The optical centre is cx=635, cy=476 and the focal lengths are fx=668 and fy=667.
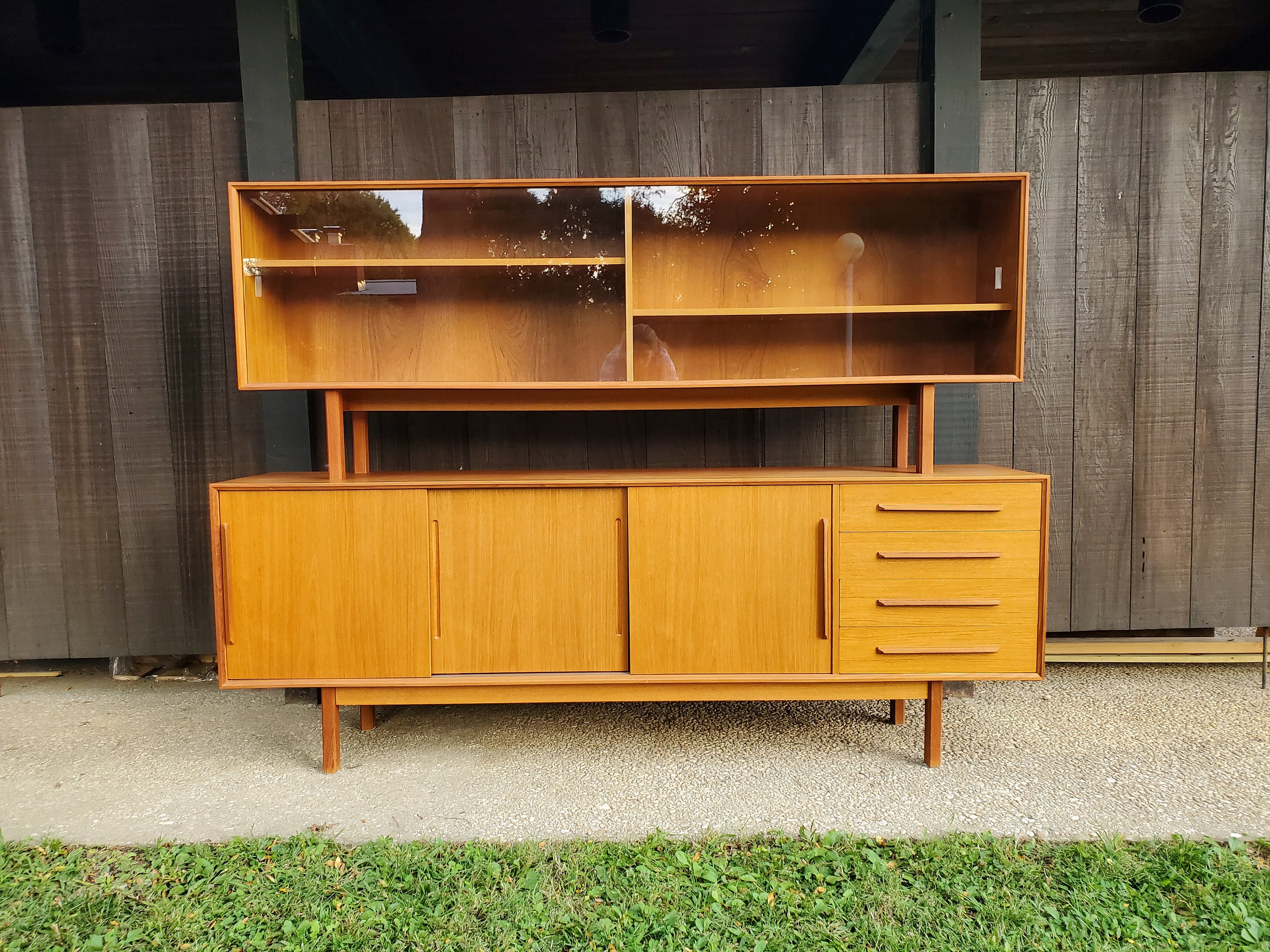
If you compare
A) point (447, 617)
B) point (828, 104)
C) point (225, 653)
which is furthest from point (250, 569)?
point (828, 104)

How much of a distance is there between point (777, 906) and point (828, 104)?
8.30 feet

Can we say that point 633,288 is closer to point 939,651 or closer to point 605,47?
point 939,651

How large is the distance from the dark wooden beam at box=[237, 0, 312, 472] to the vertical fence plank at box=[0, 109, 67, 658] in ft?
2.81

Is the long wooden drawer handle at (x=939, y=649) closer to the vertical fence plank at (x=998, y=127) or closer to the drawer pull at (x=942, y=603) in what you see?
the drawer pull at (x=942, y=603)

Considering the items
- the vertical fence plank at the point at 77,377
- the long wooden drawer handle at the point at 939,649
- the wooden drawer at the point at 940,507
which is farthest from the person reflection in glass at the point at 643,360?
the vertical fence plank at the point at 77,377

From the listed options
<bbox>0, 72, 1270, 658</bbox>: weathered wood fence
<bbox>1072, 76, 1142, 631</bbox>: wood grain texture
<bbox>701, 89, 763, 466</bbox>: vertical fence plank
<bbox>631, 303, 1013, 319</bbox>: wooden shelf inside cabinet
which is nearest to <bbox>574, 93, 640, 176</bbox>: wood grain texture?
<bbox>0, 72, 1270, 658</bbox>: weathered wood fence

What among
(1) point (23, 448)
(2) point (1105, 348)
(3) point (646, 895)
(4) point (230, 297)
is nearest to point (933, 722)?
(3) point (646, 895)

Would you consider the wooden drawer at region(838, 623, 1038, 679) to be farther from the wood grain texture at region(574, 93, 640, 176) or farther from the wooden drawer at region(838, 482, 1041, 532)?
the wood grain texture at region(574, 93, 640, 176)

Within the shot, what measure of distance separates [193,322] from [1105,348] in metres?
3.44

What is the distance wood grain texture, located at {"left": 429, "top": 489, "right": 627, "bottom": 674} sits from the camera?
1.98 metres

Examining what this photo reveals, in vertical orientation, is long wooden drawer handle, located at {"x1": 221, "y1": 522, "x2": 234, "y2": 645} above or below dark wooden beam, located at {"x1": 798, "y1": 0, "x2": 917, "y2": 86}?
below

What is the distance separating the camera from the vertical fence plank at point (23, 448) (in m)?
2.49

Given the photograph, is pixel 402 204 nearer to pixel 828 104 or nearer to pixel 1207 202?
pixel 828 104

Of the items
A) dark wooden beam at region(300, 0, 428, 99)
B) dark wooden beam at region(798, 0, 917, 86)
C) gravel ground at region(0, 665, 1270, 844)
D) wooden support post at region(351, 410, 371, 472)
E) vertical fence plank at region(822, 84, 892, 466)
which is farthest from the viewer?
dark wooden beam at region(798, 0, 917, 86)
